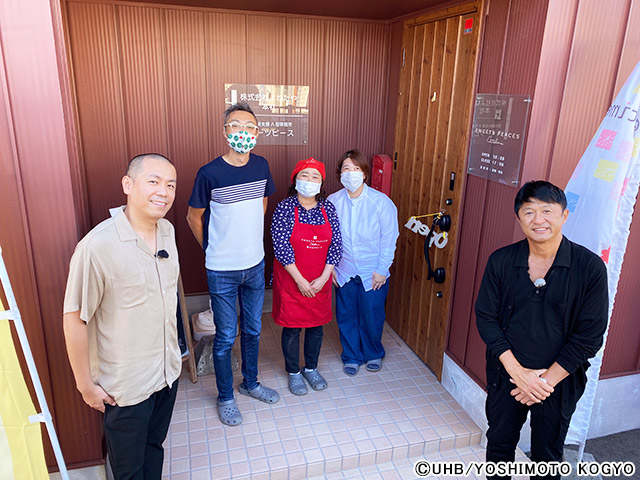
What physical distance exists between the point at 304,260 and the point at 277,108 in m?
1.74

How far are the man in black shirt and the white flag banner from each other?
57 cm

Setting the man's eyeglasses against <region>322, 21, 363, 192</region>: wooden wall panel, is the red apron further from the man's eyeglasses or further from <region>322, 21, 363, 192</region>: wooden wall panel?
<region>322, 21, 363, 192</region>: wooden wall panel

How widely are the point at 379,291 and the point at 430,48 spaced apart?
194cm

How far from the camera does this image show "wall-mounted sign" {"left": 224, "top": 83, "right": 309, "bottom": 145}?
14.1ft

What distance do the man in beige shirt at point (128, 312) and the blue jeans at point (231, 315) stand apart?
84cm

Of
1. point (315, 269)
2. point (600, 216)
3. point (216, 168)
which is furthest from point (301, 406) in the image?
point (600, 216)

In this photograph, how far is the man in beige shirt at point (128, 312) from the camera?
1.93 m

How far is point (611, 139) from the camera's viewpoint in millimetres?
2666

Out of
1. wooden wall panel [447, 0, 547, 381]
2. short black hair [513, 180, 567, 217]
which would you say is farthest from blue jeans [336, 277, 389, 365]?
short black hair [513, 180, 567, 217]

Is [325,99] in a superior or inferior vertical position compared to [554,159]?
superior

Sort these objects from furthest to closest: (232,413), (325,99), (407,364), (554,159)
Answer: (325,99), (407,364), (232,413), (554,159)

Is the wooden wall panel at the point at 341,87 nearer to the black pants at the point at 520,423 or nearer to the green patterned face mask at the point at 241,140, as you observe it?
the green patterned face mask at the point at 241,140

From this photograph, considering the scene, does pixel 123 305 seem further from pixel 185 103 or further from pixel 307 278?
pixel 185 103

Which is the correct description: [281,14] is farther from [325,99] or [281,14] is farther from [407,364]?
[407,364]
